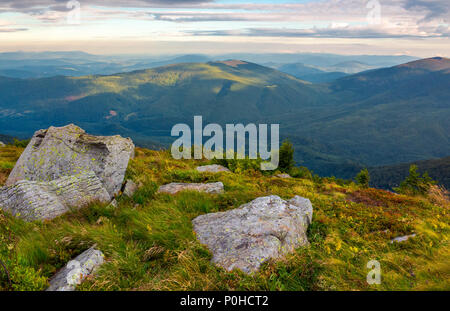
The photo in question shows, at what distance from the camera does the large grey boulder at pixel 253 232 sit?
5.49m

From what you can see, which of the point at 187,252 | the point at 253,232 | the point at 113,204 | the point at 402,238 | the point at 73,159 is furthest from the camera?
the point at 73,159

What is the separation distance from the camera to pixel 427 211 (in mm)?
11344

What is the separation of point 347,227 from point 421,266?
8.00ft

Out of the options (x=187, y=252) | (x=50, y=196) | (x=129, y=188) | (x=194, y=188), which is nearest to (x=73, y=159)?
(x=50, y=196)

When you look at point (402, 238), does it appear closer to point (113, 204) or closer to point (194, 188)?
point (194, 188)

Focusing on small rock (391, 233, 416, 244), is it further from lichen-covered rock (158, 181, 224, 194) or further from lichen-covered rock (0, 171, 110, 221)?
lichen-covered rock (0, 171, 110, 221)

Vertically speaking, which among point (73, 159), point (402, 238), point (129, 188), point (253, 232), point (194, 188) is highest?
point (73, 159)

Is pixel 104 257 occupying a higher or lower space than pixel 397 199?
higher

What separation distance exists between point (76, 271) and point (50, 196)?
3984mm

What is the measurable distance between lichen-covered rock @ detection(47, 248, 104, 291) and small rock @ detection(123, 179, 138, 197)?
12.3 ft

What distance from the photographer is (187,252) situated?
554cm

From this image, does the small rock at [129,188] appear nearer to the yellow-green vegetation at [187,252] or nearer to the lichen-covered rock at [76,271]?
the yellow-green vegetation at [187,252]
